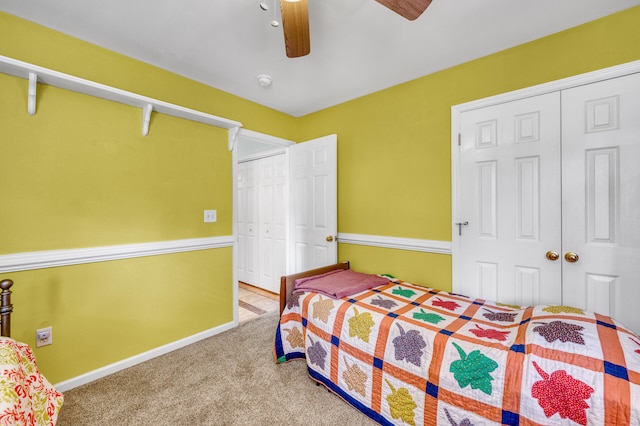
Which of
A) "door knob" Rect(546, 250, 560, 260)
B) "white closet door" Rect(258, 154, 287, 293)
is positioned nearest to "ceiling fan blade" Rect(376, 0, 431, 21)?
"door knob" Rect(546, 250, 560, 260)

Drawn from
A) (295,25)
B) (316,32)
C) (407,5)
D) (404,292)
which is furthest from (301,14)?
(404,292)

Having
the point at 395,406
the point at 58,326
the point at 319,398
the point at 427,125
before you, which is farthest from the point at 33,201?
the point at 427,125

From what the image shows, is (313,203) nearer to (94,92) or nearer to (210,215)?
(210,215)

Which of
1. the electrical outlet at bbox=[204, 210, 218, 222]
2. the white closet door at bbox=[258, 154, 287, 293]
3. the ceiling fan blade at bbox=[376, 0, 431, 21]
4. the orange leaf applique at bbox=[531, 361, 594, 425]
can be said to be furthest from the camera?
the white closet door at bbox=[258, 154, 287, 293]

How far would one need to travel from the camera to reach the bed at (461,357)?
111 centimetres

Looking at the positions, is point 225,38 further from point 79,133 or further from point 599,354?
point 599,354

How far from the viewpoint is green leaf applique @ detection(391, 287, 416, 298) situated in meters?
2.12

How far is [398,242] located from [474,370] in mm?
1376

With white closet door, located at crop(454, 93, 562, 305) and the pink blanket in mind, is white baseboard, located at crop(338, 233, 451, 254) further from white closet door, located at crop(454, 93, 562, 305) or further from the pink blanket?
the pink blanket

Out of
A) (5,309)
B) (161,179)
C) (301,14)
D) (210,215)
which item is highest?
(301,14)

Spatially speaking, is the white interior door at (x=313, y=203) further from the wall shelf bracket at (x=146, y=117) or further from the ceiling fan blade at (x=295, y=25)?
the wall shelf bracket at (x=146, y=117)

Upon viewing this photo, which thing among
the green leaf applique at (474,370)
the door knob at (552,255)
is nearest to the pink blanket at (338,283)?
the green leaf applique at (474,370)

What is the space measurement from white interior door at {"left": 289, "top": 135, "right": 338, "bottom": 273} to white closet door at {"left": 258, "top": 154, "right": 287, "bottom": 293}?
362 millimetres

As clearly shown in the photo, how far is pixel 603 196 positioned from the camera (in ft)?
5.62
